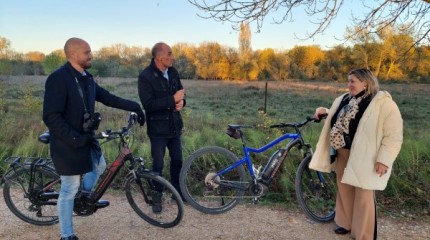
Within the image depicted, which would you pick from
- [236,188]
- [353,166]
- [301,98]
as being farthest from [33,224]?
[301,98]

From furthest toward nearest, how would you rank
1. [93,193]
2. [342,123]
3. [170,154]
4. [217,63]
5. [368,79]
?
[217,63] < [170,154] < [93,193] < [342,123] < [368,79]

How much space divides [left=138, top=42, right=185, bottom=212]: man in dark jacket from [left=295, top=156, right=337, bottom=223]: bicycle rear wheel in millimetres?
1601

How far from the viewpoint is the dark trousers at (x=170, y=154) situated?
4102mm

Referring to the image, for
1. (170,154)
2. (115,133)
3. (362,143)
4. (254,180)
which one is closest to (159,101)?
(115,133)

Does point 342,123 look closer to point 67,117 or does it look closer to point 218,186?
point 218,186

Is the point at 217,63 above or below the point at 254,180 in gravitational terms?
above

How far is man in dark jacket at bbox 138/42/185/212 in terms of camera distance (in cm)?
389

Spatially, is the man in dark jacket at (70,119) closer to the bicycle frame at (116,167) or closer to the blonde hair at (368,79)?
the bicycle frame at (116,167)

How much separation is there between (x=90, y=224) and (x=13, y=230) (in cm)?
83

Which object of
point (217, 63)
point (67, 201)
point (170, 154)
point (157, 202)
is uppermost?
point (217, 63)

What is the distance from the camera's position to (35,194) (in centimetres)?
374

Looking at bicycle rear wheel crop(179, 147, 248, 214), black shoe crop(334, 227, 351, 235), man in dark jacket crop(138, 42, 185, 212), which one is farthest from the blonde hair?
man in dark jacket crop(138, 42, 185, 212)

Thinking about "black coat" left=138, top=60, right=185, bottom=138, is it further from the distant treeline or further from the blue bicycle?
the distant treeline

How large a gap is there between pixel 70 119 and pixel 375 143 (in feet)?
9.22
